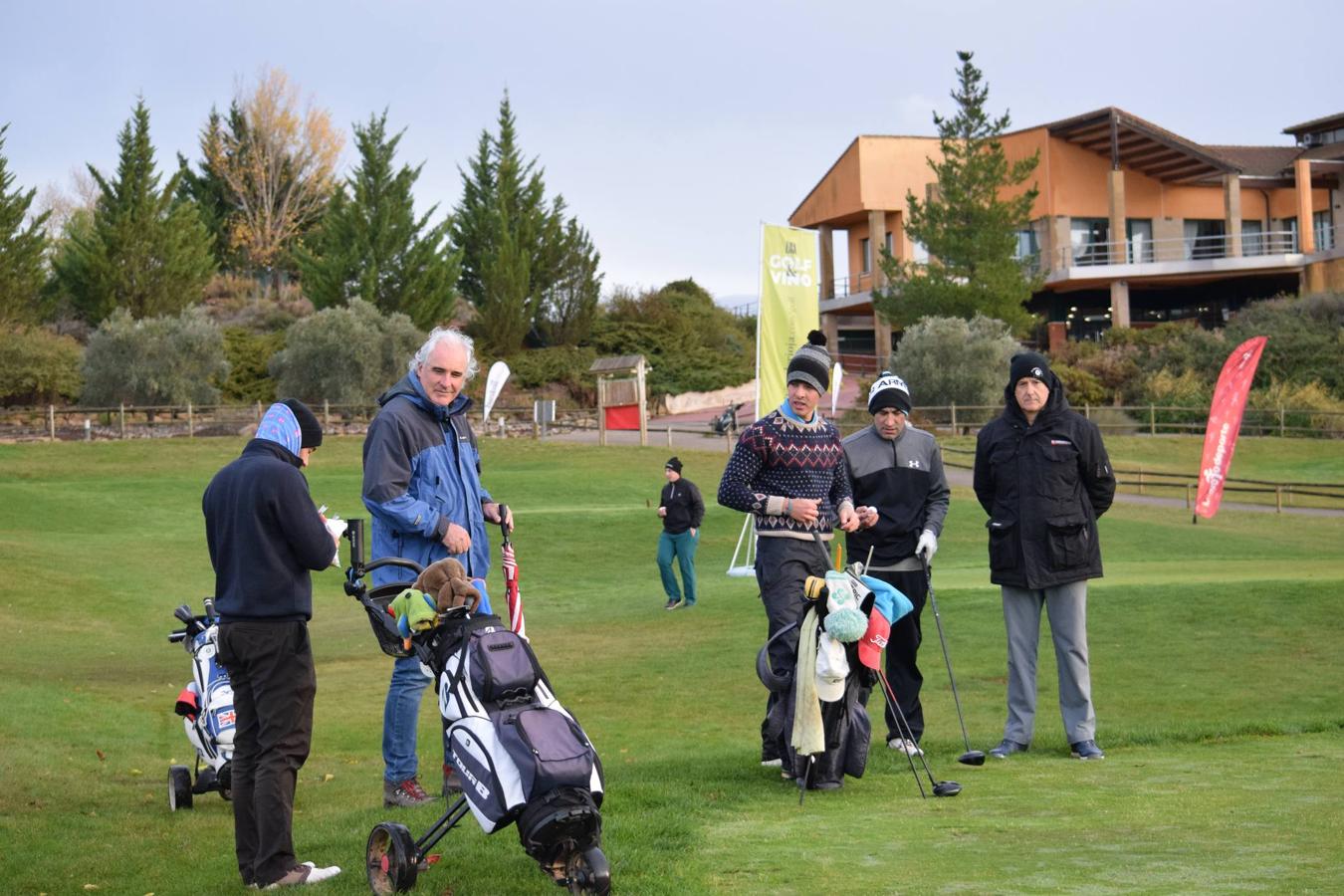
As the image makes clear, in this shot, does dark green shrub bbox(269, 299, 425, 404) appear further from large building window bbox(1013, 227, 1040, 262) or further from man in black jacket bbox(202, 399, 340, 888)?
man in black jacket bbox(202, 399, 340, 888)

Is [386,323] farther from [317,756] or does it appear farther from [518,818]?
[518,818]

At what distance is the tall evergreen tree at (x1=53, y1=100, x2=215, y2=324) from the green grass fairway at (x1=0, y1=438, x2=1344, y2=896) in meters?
35.2

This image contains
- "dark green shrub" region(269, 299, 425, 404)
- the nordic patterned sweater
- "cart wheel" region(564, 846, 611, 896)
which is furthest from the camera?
"dark green shrub" region(269, 299, 425, 404)

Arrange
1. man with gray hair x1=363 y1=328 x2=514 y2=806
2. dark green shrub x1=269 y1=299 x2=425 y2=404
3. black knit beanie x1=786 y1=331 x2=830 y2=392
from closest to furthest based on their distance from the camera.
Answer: man with gray hair x1=363 y1=328 x2=514 y2=806 → black knit beanie x1=786 y1=331 x2=830 y2=392 → dark green shrub x1=269 y1=299 x2=425 y2=404

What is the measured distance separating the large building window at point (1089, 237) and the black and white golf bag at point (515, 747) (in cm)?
6429

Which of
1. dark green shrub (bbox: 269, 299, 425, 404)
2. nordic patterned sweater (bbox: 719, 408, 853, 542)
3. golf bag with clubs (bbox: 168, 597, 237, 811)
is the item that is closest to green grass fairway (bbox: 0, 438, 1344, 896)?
golf bag with clubs (bbox: 168, 597, 237, 811)

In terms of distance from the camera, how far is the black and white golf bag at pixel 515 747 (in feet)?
16.3

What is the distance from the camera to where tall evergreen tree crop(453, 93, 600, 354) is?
65.2 m

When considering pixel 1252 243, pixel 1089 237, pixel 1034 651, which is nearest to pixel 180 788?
pixel 1034 651

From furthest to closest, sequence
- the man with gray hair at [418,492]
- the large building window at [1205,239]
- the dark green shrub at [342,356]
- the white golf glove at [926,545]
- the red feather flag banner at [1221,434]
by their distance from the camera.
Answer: the large building window at [1205,239]
the dark green shrub at [342,356]
the red feather flag banner at [1221,434]
the white golf glove at [926,545]
the man with gray hair at [418,492]

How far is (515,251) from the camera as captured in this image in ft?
215

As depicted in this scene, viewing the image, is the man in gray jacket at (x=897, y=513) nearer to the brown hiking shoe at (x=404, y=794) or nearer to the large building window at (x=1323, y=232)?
the brown hiking shoe at (x=404, y=794)

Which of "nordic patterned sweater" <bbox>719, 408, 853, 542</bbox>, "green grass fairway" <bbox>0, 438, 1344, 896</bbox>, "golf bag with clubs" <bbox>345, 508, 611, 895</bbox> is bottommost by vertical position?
"green grass fairway" <bbox>0, 438, 1344, 896</bbox>

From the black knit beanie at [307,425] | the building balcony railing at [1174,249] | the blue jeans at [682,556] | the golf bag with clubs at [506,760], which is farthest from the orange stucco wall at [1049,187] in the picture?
the golf bag with clubs at [506,760]
